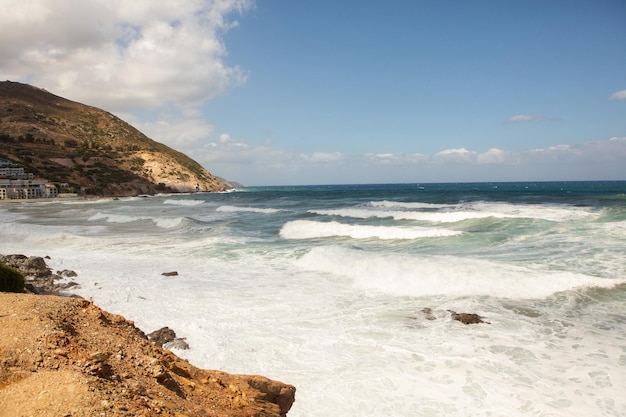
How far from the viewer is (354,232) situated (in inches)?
1085

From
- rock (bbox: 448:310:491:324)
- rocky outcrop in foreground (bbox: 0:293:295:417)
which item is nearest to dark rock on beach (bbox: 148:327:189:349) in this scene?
rocky outcrop in foreground (bbox: 0:293:295:417)

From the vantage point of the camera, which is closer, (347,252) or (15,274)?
(15,274)

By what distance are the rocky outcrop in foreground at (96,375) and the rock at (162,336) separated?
13.4ft

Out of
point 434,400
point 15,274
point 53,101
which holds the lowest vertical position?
point 434,400

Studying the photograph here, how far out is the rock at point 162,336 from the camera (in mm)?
8344

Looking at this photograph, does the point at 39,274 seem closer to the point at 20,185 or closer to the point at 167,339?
the point at 167,339

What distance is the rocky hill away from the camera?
9519cm

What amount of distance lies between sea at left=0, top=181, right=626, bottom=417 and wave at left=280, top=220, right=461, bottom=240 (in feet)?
8.40

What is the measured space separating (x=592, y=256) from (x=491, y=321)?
34.2ft

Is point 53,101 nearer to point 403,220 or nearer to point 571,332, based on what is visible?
point 403,220

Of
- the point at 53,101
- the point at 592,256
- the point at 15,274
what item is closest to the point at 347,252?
the point at 592,256

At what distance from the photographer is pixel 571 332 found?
30.1 feet

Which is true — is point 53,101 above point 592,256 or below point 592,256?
above

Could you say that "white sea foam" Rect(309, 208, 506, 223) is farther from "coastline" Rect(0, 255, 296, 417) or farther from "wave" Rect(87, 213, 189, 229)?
"coastline" Rect(0, 255, 296, 417)
